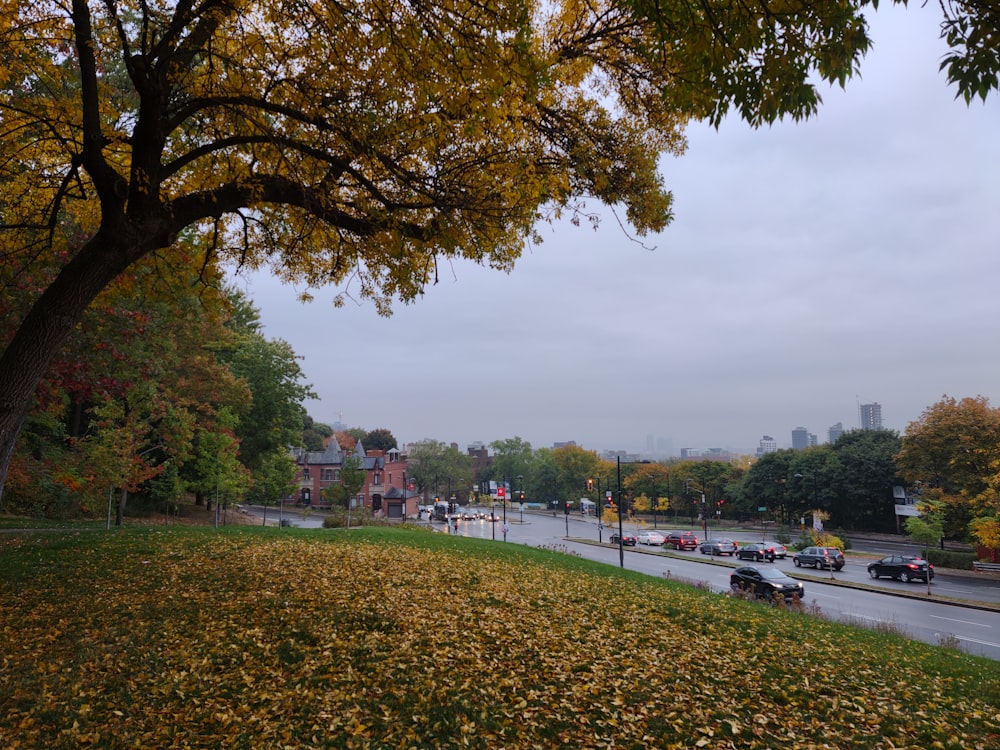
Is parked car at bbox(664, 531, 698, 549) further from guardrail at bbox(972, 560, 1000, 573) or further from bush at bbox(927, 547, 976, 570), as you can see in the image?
guardrail at bbox(972, 560, 1000, 573)

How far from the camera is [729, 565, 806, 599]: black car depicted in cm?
1867

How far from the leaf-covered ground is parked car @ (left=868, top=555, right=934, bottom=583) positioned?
20878 mm

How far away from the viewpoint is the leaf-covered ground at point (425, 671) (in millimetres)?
4605

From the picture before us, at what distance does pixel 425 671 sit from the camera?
5676 millimetres

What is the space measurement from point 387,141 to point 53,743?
6784 millimetres

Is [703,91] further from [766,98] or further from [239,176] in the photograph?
[239,176]

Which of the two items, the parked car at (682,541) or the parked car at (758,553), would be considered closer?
the parked car at (758,553)

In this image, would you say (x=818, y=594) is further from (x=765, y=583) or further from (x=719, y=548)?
(x=719, y=548)

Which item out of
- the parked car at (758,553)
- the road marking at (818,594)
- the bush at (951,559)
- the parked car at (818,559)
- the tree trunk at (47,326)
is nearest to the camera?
the tree trunk at (47,326)

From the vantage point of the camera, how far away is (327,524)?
106ft

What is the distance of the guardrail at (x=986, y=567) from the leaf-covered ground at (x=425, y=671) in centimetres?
2970

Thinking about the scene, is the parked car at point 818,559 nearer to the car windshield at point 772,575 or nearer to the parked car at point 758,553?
the parked car at point 758,553

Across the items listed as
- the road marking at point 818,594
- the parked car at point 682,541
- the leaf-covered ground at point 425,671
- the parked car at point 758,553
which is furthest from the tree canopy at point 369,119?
the parked car at point 682,541

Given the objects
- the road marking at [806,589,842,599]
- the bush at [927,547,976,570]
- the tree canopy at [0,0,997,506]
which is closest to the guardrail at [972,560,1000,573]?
the bush at [927,547,976,570]
